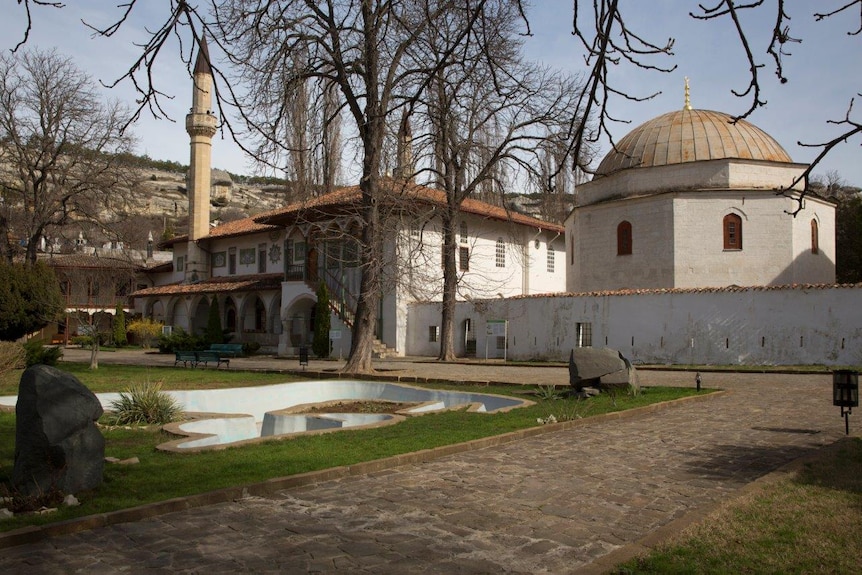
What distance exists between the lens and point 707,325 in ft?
76.1

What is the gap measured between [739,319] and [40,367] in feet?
70.0

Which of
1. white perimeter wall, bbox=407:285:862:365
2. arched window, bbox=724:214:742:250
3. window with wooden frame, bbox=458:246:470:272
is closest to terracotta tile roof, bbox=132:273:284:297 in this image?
window with wooden frame, bbox=458:246:470:272

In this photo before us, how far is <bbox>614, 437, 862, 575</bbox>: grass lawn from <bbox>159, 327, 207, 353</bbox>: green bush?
3225cm

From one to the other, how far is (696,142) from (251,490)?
87.2ft

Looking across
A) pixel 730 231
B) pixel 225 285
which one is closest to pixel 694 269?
pixel 730 231

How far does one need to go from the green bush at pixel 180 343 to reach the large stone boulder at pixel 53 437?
29.9 m

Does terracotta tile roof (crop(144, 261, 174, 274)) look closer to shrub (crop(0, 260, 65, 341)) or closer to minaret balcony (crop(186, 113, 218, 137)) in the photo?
minaret balcony (crop(186, 113, 218, 137))

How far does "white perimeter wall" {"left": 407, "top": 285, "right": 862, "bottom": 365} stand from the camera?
2120 cm

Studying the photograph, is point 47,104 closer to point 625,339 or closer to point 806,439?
point 625,339

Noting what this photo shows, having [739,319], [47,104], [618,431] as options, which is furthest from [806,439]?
[47,104]

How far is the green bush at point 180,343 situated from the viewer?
3494 cm

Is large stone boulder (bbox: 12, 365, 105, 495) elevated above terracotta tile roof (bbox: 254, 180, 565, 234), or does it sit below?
below

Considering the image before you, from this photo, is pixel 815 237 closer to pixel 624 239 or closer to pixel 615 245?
pixel 624 239

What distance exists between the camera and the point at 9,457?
759 centimetres
